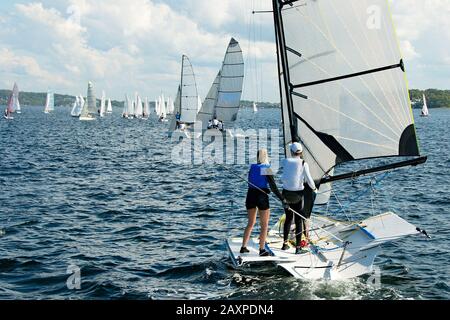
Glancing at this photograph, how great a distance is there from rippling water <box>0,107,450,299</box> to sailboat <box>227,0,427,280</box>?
107 centimetres

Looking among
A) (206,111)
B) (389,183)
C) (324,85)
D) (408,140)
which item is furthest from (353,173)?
(206,111)

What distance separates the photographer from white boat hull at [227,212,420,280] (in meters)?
10.8

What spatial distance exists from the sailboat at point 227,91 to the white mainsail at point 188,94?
12.4 ft

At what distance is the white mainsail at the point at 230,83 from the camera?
50.5 metres

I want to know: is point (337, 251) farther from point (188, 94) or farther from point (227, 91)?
point (188, 94)

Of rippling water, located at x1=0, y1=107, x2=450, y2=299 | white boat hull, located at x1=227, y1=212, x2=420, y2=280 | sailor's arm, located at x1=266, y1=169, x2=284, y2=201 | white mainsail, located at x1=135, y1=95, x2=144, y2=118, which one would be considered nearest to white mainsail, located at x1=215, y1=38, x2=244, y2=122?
rippling water, located at x1=0, y1=107, x2=450, y2=299

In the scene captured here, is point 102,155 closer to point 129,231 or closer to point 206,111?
point 206,111

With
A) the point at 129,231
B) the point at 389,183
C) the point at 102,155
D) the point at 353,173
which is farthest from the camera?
the point at 102,155

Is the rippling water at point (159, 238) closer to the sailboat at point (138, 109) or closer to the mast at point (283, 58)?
the mast at point (283, 58)

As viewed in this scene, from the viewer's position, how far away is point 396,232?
1117 cm

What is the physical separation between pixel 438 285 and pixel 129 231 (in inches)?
368

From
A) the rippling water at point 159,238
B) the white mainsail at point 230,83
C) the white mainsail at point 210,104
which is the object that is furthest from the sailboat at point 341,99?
the white mainsail at point 210,104

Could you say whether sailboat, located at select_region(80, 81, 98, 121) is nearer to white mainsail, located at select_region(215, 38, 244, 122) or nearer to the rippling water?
white mainsail, located at select_region(215, 38, 244, 122)

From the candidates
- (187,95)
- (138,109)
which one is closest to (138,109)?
(138,109)
